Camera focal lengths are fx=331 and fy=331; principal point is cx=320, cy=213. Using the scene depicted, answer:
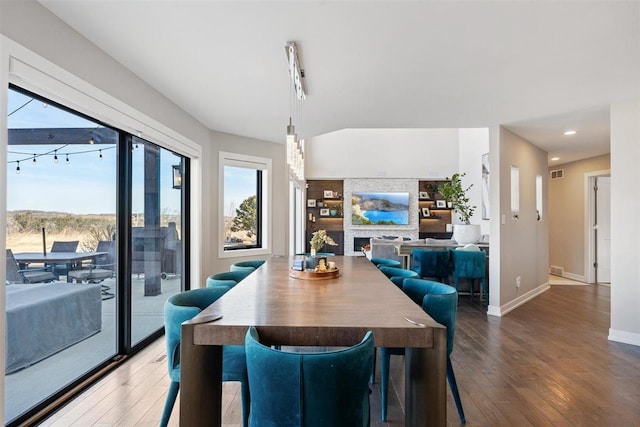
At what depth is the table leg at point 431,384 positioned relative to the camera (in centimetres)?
131

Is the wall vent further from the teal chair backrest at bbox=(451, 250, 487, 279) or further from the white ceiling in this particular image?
the white ceiling

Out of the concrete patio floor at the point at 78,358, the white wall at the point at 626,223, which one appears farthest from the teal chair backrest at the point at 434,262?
the concrete patio floor at the point at 78,358

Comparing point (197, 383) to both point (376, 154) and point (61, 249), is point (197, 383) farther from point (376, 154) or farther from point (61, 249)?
point (376, 154)

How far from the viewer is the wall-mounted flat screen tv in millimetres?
9695

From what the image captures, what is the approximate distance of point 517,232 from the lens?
465 cm

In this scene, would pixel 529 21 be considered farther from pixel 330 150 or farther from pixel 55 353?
pixel 330 150

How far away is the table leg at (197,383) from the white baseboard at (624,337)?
399 centimetres

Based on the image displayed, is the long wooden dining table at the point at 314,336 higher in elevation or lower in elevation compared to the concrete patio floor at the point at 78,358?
higher

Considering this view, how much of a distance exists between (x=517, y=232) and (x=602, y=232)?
10.3ft

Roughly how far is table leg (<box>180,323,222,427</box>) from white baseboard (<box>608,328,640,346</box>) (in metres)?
3.99

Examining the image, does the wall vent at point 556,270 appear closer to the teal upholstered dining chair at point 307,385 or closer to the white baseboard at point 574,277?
the white baseboard at point 574,277

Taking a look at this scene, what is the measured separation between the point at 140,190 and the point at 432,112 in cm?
315

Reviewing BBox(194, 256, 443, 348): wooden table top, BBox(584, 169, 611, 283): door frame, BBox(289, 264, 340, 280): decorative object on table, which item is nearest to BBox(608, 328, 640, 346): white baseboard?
BBox(194, 256, 443, 348): wooden table top

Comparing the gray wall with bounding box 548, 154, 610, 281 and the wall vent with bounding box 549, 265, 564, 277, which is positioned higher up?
the gray wall with bounding box 548, 154, 610, 281
